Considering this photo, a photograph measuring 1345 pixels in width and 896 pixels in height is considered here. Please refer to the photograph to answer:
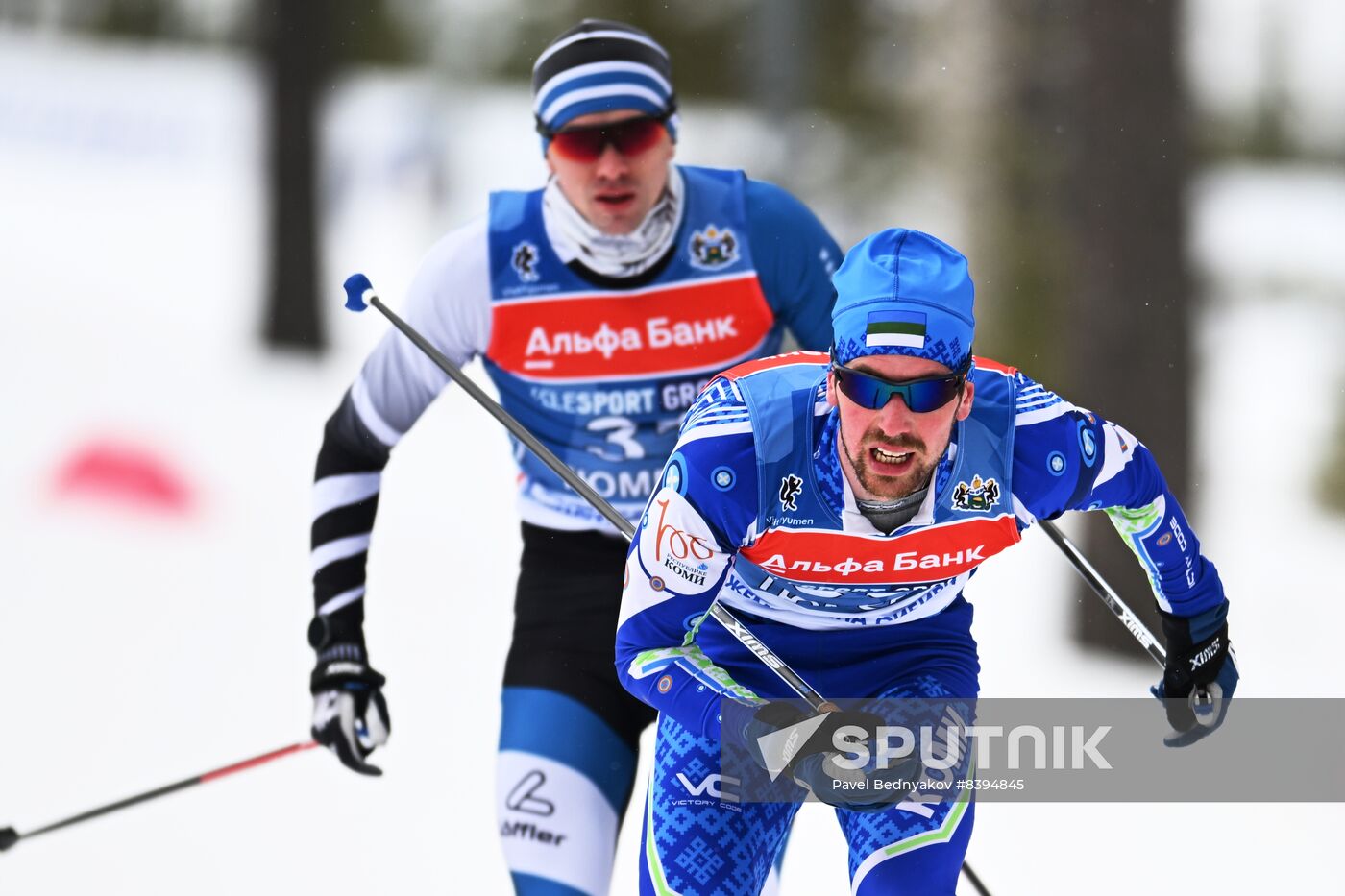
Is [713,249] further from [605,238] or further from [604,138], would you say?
[604,138]

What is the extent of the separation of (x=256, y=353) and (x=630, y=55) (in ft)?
35.2

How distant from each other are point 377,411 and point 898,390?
153cm

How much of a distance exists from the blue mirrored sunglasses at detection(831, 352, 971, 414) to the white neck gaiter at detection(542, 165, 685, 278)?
45.5 inches

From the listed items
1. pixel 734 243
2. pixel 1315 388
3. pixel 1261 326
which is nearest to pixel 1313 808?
pixel 734 243

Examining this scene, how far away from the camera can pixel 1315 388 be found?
48.2ft

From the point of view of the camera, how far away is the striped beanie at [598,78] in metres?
3.85

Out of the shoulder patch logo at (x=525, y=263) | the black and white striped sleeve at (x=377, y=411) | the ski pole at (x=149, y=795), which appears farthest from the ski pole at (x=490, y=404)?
the ski pole at (x=149, y=795)

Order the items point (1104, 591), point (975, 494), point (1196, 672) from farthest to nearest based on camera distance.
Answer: point (1104, 591)
point (1196, 672)
point (975, 494)

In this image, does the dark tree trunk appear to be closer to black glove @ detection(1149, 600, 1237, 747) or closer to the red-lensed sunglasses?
the red-lensed sunglasses

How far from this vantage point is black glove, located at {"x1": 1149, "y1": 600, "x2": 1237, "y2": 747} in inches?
138

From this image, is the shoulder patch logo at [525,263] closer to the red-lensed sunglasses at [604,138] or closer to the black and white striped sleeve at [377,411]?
the black and white striped sleeve at [377,411]

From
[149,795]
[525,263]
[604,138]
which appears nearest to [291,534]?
[149,795]

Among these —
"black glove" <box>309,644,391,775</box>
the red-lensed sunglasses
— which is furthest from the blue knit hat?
"black glove" <box>309,644,391,775</box>

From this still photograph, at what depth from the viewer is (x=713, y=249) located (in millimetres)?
4027
